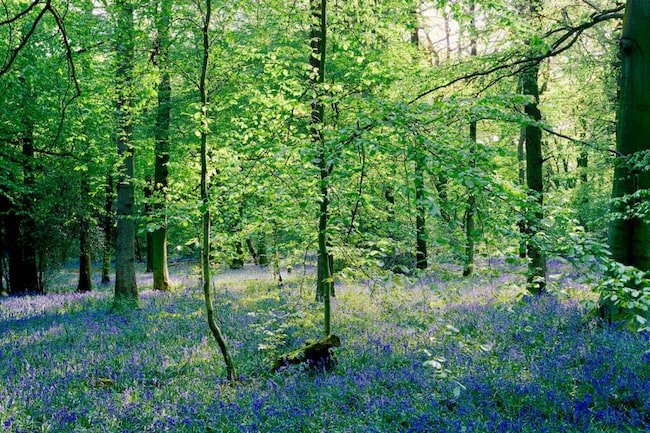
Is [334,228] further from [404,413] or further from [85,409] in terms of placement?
[85,409]

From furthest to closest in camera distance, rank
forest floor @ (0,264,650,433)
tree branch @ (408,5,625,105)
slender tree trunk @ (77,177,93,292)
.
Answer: slender tree trunk @ (77,177,93,292) < tree branch @ (408,5,625,105) < forest floor @ (0,264,650,433)

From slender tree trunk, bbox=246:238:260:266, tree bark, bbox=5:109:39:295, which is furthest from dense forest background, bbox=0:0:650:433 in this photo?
tree bark, bbox=5:109:39:295

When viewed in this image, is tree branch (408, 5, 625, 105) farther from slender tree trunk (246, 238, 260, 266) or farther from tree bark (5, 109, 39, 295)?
tree bark (5, 109, 39, 295)

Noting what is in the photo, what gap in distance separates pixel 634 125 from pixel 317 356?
637 cm

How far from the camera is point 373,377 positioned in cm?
539

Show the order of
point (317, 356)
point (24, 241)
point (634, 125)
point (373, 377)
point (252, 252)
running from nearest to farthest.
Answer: point (373, 377) < point (317, 356) < point (634, 125) < point (24, 241) < point (252, 252)

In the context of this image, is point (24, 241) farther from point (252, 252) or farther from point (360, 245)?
point (360, 245)

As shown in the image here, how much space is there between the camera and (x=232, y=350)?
23.3 feet

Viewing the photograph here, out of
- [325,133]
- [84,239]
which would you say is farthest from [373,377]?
[84,239]

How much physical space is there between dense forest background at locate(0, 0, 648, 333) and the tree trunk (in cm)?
4

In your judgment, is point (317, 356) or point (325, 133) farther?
point (317, 356)

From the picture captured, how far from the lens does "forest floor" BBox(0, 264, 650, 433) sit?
156 inches

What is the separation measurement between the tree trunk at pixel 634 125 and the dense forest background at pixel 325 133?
0.04 m

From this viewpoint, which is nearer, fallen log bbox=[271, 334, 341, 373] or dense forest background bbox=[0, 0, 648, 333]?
dense forest background bbox=[0, 0, 648, 333]
